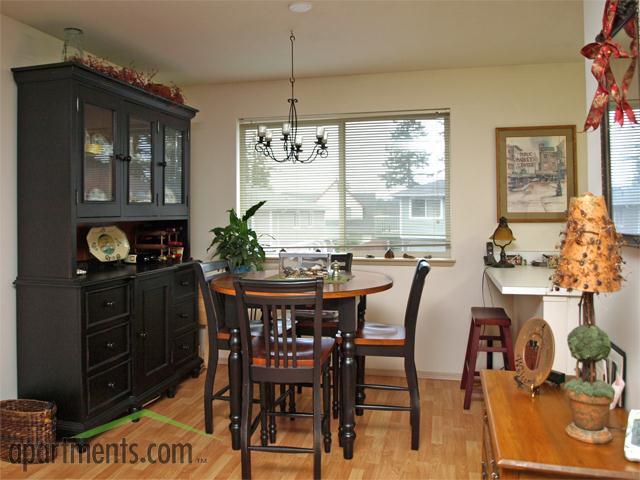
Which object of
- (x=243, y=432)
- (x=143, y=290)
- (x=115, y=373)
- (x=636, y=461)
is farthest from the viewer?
(x=143, y=290)

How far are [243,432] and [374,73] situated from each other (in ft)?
10.1

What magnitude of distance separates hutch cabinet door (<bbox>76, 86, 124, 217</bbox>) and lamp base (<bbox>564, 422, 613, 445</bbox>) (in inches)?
105

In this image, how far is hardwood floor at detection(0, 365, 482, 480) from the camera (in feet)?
8.60

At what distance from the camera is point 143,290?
3.42m

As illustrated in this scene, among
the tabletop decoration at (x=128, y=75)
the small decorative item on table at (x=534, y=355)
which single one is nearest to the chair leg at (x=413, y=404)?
the small decorative item on table at (x=534, y=355)

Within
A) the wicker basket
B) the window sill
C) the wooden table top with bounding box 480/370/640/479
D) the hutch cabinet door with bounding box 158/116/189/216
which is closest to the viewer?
the wooden table top with bounding box 480/370/640/479

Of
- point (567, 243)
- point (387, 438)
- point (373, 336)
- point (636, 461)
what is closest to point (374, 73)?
point (373, 336)

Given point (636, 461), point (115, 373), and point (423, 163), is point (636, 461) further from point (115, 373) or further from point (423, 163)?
point (423, 163)

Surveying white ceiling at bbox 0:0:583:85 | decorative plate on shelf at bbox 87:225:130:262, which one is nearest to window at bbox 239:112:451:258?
white ceiling at bbox 0:0:583:85

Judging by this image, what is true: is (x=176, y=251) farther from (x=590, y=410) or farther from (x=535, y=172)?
(x=590, y=410)

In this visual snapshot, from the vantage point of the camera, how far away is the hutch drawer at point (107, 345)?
2949 mm

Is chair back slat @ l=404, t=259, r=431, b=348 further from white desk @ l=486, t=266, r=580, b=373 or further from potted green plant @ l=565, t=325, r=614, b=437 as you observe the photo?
potted green plant @ l=565, t=325, r=614, b=437

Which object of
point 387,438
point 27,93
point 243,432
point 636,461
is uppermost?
point 27,93

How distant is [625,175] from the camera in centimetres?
160
